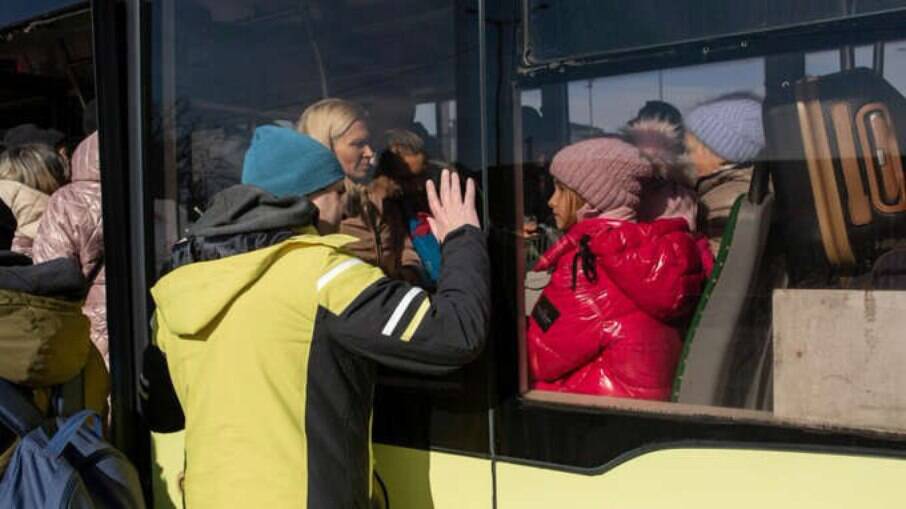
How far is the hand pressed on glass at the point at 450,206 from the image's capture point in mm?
2078

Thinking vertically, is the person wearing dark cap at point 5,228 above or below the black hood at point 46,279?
above

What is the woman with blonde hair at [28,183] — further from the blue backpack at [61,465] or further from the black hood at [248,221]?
the black hood at [248,221]

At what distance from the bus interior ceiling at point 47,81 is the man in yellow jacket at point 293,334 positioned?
170 centimetres

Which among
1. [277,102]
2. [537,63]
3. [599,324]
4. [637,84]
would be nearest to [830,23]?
[637,84]

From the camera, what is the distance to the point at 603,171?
81.3 inches

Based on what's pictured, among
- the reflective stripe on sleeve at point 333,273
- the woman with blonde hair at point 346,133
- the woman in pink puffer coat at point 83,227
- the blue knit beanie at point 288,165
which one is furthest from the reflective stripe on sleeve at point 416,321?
the woman in pink puffer coat at point 83,227

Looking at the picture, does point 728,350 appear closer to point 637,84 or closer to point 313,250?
point 637,84

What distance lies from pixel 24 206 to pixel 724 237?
2.77m

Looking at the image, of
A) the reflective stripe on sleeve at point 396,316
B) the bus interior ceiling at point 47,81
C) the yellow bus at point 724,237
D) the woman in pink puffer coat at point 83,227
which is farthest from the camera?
the bus interior ceiling at point 47,81

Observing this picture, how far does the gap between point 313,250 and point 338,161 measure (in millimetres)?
307

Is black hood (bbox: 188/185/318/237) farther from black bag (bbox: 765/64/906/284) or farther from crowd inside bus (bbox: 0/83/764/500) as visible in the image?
black bag (bbox: 765/64/906/284)

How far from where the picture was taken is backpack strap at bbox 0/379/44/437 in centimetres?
221

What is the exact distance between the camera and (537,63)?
2.04 meters

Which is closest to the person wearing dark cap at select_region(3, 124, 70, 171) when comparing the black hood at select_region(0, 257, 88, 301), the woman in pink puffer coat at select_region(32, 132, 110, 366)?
the woman in pink puffer coat at select_region(32, 132, 110, 366)
